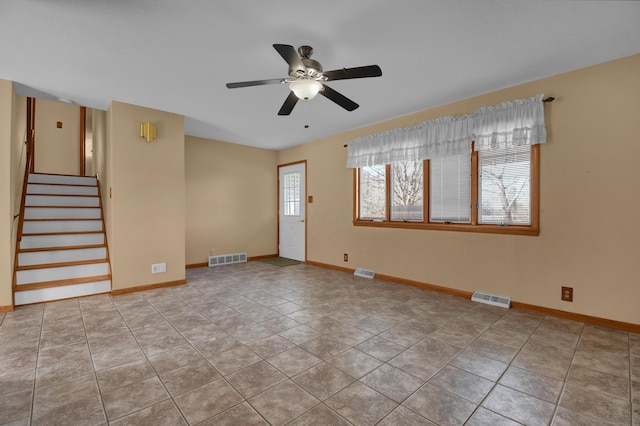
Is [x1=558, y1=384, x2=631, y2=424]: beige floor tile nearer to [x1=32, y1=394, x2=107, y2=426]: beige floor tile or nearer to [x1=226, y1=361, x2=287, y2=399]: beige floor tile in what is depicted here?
[x1=226, y1=361, x2=287, y2=399]: beige floor tile

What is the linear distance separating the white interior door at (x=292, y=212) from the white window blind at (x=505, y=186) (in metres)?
3.51

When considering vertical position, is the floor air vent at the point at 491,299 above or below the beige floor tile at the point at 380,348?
above

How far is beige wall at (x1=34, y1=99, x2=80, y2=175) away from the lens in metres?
6.11

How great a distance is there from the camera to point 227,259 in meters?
5.93

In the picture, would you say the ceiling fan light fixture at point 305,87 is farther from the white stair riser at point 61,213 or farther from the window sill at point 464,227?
the white stair riser at point 61,213

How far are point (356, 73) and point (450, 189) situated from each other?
2.41m

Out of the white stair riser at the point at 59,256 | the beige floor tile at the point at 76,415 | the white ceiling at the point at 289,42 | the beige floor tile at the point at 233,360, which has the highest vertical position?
the white ceiling at the point at 289,42

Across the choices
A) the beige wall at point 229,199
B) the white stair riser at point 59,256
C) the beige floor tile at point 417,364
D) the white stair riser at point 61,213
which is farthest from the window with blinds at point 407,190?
the white stair riser at point 61,213

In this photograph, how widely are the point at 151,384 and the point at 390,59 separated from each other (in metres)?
3.29

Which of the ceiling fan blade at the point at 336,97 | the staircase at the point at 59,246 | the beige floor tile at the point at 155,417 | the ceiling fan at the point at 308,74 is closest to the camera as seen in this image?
the beige floor tile at the point at 155,417

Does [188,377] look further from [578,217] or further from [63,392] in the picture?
[578,217]

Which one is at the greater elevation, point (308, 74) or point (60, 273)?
point (308, 74)

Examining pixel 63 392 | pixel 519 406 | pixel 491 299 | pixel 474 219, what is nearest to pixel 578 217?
pixel 474 219

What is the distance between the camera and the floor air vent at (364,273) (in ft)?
15.8
